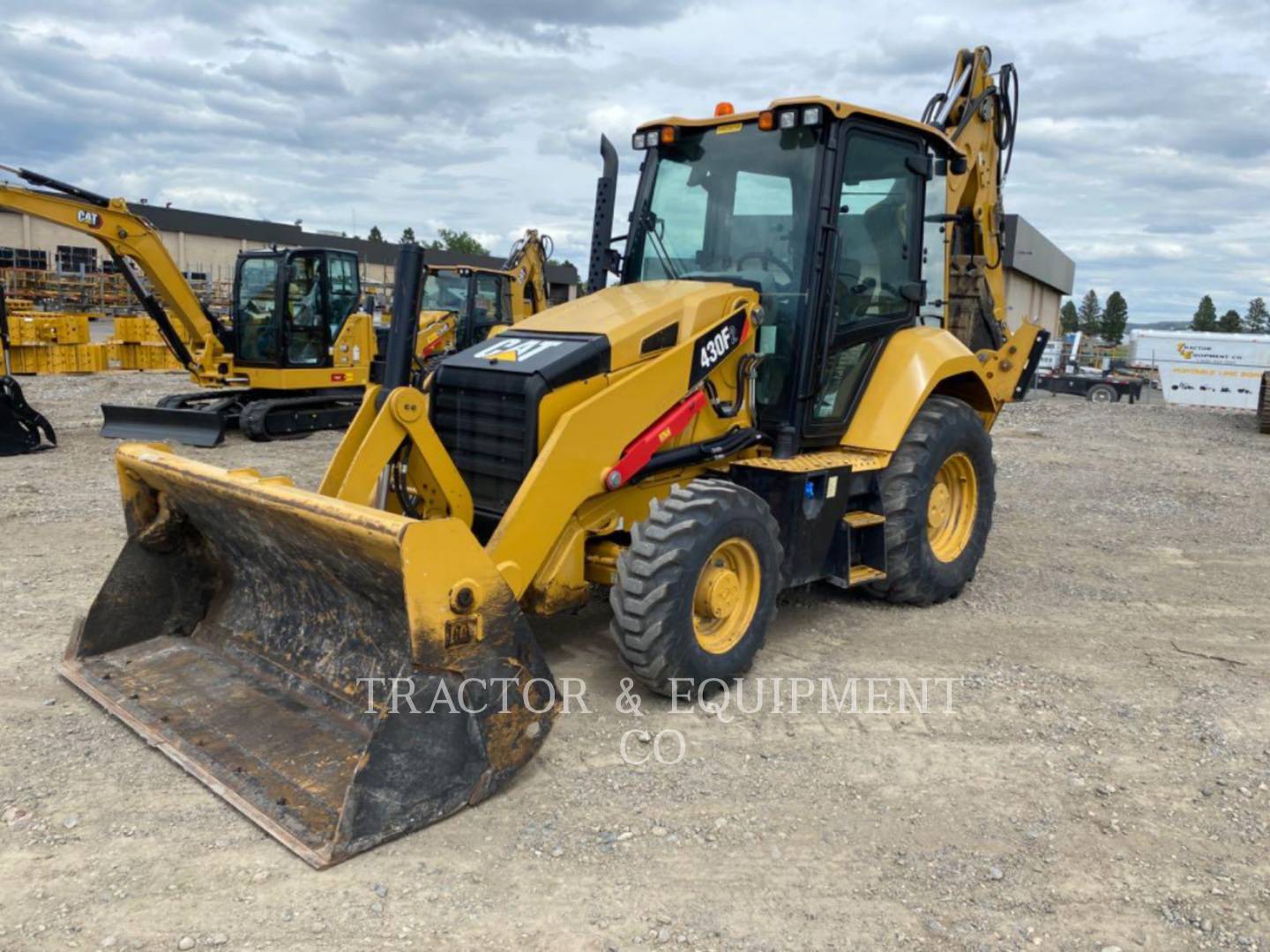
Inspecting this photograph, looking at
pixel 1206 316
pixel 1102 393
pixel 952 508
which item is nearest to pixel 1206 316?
pixel 1206 316

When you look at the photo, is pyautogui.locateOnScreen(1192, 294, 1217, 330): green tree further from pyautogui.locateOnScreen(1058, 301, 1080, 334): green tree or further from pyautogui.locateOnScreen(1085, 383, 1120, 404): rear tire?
pyautogui.locateOnScreen(1085, 383, 1120, 404): rear tire

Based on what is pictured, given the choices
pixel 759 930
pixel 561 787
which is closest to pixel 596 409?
pixel 561 787

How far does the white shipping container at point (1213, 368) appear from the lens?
2034 centimetres

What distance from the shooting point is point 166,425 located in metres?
12.4

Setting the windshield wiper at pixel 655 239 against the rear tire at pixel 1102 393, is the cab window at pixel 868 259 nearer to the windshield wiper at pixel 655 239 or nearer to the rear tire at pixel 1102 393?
the windshield wiper at pixel 655 239

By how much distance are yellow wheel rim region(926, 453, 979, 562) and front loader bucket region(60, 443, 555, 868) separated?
131 inches

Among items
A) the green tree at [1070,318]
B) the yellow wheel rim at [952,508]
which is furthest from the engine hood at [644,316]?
the green tree at [1070,318]

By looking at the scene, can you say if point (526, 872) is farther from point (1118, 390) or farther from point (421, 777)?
point (1118, 390)

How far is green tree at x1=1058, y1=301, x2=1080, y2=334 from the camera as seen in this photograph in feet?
266

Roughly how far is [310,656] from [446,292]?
11.4 m

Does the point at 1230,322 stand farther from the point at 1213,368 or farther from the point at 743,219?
the point at 743,219

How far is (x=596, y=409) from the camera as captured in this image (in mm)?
Answer: 4227

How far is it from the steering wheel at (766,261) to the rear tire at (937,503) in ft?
4.00

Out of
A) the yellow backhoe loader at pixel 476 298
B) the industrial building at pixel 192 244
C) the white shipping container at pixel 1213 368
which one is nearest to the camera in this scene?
the yellow backhoe loader at pixel 476 298
